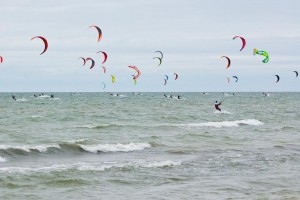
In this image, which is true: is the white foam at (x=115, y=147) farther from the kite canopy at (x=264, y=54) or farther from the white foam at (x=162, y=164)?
the kite canopy at (x=264, y=54)

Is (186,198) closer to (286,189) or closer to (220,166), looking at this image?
(286,189)

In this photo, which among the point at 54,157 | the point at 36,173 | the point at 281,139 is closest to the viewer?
the point at 36,173

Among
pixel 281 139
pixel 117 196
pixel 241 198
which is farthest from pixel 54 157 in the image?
pixel 281 139

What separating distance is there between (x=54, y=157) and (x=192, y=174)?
6045mm

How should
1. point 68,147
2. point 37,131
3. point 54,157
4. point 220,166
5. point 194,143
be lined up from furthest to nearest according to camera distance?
point 37,131 < point 194,143 < point 68,147 < point 54,157 < point 220,166

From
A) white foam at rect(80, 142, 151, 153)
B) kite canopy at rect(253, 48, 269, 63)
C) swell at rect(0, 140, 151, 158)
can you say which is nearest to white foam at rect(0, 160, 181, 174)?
swell at rect(0, 140, 151, 158)

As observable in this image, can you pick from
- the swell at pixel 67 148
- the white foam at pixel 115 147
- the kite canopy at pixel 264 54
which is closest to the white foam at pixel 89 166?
the swell at pixel 67 148

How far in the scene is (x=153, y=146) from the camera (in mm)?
22922

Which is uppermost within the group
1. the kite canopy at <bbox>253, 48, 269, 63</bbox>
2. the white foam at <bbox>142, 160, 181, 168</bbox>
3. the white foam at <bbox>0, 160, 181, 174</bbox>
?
the kite canopy at <bbox>253, 48, 269, 63</bbox>

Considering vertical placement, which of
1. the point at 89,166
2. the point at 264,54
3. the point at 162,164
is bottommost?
the point at 89,166

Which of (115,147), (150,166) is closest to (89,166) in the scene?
(150,166)

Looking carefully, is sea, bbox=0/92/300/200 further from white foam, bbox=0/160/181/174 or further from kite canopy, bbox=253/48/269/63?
kite canopy, bbox=253/48/269/63

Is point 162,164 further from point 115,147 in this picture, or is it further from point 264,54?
point 264,54

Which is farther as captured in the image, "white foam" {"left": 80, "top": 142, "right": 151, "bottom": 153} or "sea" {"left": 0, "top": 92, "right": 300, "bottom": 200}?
"white foam" {"left": 80, "top": 142, "right": 151, "bottom": 153}
